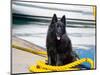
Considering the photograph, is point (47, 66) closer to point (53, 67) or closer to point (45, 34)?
point (53, 67)

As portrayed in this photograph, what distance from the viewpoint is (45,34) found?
7.91ft

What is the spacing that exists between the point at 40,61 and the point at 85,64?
0.60 metres

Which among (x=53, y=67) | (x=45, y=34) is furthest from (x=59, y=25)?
(x=53, y=67)

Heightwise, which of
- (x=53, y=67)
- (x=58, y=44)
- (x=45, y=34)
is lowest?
(x=53, y=67)

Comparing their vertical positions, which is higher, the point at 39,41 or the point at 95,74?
the point at 39,41

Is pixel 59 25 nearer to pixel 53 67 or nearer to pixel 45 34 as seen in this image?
pixel 45 34

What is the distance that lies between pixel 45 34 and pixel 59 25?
0.21 metres

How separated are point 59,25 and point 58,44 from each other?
0.23 meters

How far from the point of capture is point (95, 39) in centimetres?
266

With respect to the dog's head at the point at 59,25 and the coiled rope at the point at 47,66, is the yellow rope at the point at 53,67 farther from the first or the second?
the dog's head at the point at 59,25

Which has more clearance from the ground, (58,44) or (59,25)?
(59,25)
